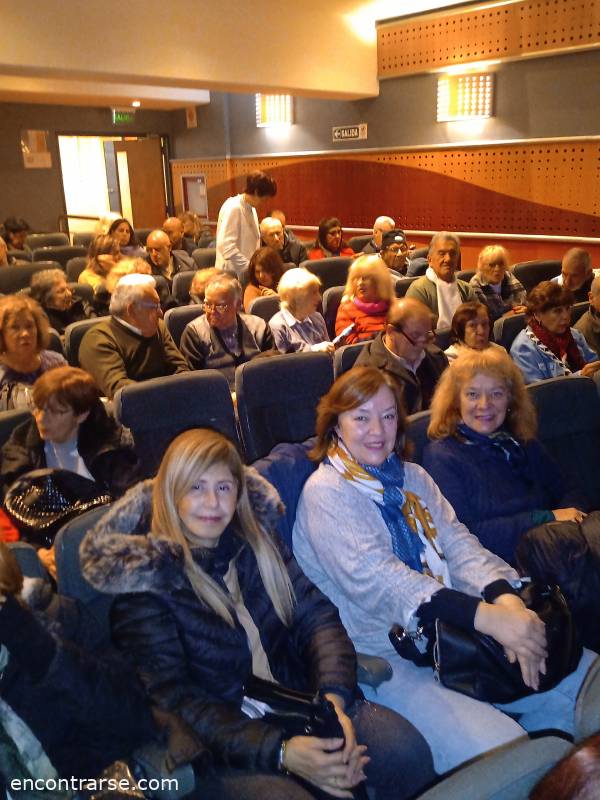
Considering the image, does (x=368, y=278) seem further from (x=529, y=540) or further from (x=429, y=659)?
(x=429, y=659)

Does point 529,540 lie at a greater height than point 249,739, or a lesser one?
greater

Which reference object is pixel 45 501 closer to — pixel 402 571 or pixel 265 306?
pixel 402 571

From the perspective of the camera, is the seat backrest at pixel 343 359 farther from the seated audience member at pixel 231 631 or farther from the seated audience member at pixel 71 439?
the seated audience member at pixel 231 631

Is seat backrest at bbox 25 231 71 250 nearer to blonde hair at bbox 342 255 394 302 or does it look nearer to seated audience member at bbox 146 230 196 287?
seated audience member at bbox 146 230 196 287

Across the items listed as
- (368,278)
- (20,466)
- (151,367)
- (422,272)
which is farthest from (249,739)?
(422,272)

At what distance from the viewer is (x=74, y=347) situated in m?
3.72

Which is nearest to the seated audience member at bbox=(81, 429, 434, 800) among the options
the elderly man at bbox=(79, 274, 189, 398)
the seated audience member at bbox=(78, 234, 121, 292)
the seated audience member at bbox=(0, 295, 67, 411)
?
the seated audience member at bbox=(0, 295, 67, 411)

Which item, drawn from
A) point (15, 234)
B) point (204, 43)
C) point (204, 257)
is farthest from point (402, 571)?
point (15, 234)

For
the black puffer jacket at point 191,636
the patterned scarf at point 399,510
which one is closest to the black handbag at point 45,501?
the black puffer jacket at point 191,636

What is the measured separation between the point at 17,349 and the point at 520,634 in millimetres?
2234

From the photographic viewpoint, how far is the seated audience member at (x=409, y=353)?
10.1 ft

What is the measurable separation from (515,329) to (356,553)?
2752 mm

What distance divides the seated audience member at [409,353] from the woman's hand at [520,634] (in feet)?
4.63

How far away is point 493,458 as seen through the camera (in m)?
2.35
